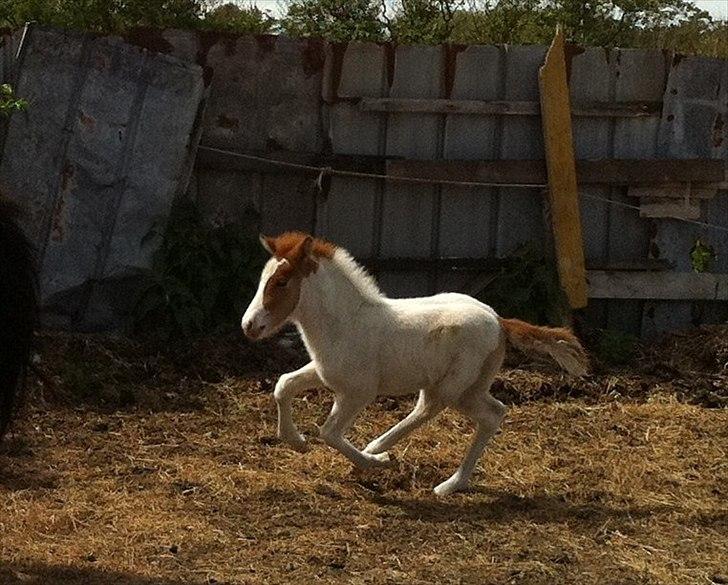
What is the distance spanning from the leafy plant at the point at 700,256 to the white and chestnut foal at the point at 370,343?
3540 mm

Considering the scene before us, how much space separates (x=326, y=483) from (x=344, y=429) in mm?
297

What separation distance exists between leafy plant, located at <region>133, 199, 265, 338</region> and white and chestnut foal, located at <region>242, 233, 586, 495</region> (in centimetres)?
234

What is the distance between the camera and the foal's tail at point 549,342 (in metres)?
6.04

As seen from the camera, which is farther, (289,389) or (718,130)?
(718,130)

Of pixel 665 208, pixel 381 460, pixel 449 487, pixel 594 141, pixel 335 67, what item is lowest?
pixel 449 487

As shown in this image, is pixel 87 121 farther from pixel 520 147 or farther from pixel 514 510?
pixel 514 510

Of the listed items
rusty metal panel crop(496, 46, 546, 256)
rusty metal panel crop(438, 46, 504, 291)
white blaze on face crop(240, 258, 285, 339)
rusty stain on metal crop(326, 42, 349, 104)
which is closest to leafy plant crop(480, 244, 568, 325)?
rusty metal panel crop(496, 46, 546, 256)

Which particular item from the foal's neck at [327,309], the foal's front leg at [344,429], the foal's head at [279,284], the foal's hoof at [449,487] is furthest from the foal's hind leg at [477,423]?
the foal's head at [279,284]

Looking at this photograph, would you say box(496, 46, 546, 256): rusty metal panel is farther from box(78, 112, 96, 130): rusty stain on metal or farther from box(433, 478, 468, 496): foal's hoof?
box(433, 478, 468, 496): foal's hoof

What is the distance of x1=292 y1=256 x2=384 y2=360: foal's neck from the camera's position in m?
5.87

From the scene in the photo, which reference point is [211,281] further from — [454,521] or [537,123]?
[454,521]

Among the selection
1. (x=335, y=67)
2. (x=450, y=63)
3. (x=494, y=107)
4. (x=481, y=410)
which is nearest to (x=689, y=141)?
(x=494, y=107)

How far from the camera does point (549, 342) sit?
607 cm

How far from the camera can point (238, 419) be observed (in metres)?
7.05
